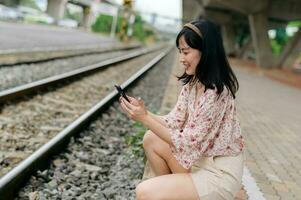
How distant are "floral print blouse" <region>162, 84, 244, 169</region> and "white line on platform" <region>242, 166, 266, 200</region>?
47.2 inches

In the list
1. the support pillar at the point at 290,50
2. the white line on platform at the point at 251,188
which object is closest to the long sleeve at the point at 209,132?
the white line on platform at the point at 251,188

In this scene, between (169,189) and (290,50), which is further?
(290,50)

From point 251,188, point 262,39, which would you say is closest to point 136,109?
point 251,188

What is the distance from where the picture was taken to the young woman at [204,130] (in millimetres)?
2904

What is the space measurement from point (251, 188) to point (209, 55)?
1.94 m

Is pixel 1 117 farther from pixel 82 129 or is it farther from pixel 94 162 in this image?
pixel 94 162

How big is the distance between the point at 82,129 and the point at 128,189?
7.31 ft

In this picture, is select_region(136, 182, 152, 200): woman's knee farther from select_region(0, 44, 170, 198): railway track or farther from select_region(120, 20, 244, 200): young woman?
select_region(0, 44, 170, 198): railway track

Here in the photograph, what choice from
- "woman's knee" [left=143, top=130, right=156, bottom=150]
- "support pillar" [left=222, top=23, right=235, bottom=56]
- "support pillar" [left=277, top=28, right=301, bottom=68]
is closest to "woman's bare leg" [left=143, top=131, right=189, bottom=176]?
"woman's knee" [left=143, top=130, right=156, bottom=150]

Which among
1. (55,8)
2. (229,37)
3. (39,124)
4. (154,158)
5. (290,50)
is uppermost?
(154,158)

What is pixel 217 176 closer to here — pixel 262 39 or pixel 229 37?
pixel 262 39

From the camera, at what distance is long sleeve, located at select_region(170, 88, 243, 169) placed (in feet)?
9.52

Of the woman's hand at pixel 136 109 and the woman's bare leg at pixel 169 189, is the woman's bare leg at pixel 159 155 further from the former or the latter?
the woman's hand at pixel 136 109

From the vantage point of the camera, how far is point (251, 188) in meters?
4.42
